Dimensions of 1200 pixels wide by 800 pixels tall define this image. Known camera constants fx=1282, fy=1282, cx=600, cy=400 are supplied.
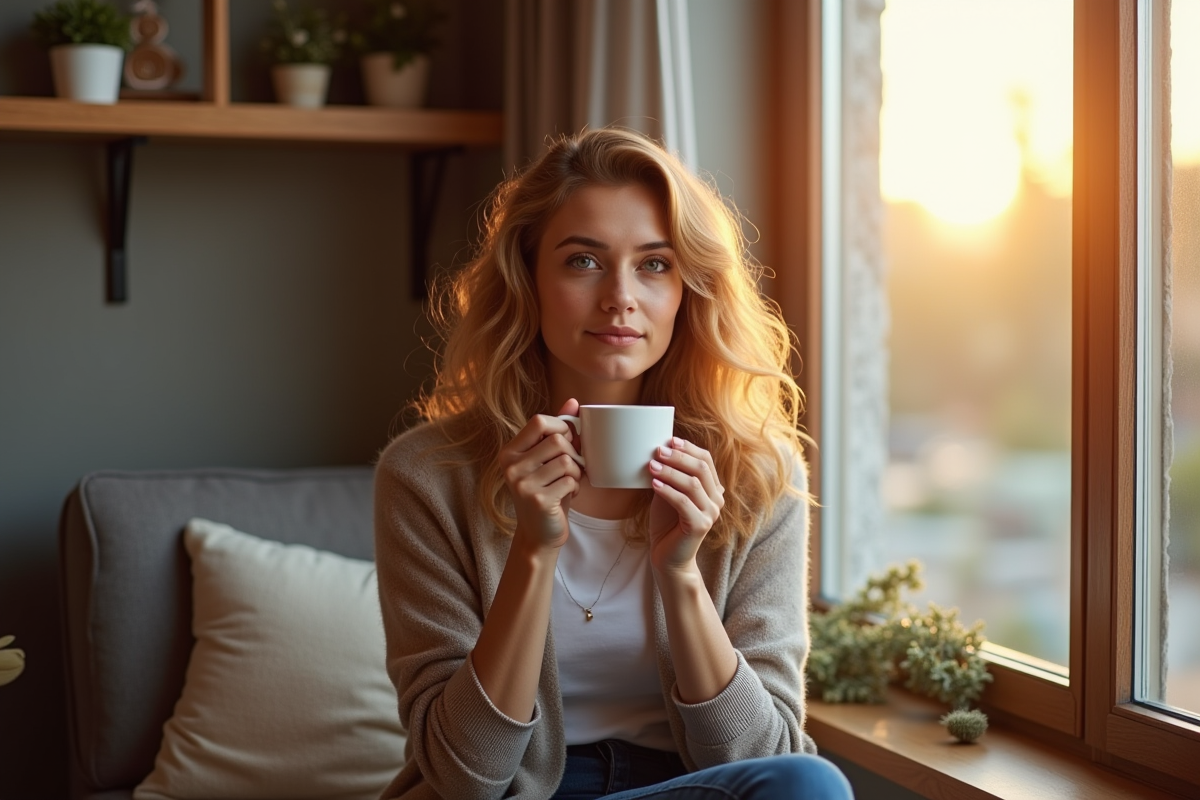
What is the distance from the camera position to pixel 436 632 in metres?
1.56

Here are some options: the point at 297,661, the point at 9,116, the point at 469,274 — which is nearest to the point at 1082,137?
the point at 469,274

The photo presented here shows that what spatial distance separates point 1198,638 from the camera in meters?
1.53

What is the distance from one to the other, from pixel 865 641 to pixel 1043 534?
32 cm

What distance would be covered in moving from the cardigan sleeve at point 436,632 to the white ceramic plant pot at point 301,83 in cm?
110

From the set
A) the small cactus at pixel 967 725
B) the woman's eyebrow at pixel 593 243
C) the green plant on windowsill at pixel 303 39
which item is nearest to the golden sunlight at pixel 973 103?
the woman's eyebrow at pixel 593 243

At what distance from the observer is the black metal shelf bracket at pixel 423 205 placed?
2742 millimetres

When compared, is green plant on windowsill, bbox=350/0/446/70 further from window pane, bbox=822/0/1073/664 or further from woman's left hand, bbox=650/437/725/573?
woman's left hand, bbox=650/437/725/573

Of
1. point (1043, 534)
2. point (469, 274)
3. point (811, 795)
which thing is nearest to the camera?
point (811, 795)

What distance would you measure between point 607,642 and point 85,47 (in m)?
1.50

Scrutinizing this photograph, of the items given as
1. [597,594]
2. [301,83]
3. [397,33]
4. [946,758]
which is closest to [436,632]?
[597,594]

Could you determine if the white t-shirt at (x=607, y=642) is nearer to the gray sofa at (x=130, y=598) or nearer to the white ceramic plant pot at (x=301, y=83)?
the gray sofa at (x=130, y=598)

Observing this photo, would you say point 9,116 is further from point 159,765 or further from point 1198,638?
point 1198,638

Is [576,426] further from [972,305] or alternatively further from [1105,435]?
[972,305]

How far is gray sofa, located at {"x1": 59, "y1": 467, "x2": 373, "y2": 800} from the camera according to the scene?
6.68ft
